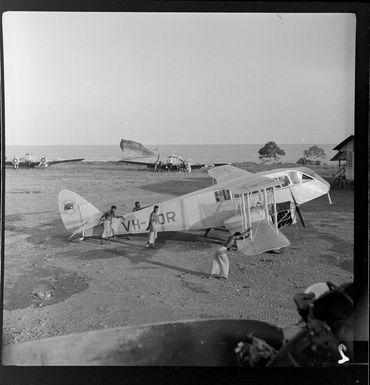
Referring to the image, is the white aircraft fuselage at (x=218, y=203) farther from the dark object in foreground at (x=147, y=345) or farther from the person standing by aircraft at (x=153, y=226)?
the dark object in foreground at (x=147, y=345)

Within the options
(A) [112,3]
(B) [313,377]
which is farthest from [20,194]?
(B) [313,377]

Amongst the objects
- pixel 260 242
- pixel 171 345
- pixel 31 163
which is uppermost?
pixel 31 163

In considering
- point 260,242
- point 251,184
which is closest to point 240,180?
point 251,184

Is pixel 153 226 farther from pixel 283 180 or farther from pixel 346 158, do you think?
pixel 346 158

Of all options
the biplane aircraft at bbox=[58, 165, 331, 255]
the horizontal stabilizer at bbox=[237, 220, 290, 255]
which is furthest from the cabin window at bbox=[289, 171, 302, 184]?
the horizontal stabilizer at bbox=[237, 220, 290, 255]

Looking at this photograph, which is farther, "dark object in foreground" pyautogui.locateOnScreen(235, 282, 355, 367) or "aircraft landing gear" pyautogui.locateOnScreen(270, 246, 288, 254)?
"aircraft landing gear" pyautogui.locateOnScreen(270, 246, 288, 254)

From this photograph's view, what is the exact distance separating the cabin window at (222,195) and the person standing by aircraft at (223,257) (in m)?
0.17

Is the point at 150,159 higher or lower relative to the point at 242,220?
higher

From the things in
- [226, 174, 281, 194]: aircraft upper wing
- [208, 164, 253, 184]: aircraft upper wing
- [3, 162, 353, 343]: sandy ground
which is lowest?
[3, 162, 353, 343]: sandy ground

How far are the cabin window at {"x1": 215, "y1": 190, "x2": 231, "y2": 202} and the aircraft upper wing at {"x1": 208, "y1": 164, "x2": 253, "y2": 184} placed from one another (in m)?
0.05

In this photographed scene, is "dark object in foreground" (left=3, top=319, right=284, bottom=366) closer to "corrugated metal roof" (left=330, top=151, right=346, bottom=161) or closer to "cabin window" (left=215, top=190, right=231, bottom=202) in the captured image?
"cabin window" (left=215, top=190, right=231, bottom=202)

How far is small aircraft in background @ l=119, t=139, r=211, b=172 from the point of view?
193cm

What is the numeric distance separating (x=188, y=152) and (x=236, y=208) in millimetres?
338

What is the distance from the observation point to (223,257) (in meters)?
1.94
